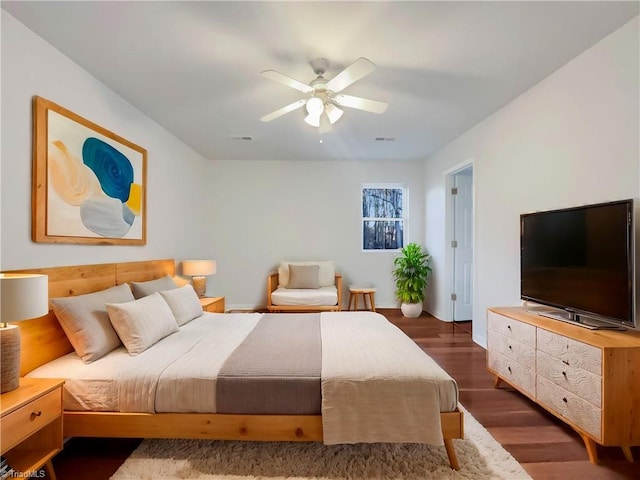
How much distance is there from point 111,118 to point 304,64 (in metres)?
1.75

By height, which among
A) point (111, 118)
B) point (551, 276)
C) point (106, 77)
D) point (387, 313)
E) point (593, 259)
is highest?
point (106, 77)

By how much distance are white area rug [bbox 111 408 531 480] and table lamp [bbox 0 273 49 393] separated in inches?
28.8

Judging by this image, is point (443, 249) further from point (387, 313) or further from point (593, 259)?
point (593, 259)

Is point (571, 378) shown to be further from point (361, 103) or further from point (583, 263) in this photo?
point (361, 103)

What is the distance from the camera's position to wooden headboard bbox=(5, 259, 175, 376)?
1.76 m

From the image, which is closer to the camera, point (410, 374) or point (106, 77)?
point (410, 374)

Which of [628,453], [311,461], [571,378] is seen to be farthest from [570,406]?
[311,461]

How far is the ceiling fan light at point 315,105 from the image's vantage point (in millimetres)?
2322

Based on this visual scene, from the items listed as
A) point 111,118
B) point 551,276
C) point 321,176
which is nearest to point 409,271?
point 321,176

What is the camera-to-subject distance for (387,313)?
16.3 ft

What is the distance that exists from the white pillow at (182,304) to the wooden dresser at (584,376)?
2650 mm

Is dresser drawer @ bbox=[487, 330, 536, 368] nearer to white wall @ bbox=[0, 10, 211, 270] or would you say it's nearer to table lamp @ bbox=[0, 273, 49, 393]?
table lamp @ bbox=[0, 273, 49, 393]

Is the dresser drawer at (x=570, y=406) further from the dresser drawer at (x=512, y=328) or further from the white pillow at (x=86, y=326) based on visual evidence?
the white pillow at (x=86, y=326)

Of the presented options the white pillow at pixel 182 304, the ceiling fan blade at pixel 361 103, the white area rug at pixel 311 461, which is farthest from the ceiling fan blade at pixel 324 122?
the white area rug at pixel 311 461
